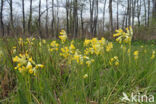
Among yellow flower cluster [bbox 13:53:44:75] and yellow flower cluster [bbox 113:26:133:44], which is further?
yellow flower cluster [bbox 113:26:133:44]

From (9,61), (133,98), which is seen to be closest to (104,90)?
(133,98)

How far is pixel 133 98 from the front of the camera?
1.03m

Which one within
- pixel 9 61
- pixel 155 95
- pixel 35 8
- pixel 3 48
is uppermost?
pixel 35 8

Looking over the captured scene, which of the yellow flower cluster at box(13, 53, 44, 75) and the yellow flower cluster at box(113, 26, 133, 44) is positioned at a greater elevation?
the yellow flower cluster at box(113, 26, 133, 44)

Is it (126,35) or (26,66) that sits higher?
(126,35)

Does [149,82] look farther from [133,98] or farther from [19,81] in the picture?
[19,81]

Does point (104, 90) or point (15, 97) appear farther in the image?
point (104, 90)

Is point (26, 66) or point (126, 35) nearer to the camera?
point (26, 66)

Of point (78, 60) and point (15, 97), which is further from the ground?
point (78, 60)

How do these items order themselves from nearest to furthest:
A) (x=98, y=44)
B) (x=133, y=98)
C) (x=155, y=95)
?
1. (x=133, y=98)
2. (x=155, y=95)
3. (x=98, y=44)

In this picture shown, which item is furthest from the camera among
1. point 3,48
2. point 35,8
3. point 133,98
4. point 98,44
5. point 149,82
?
point 35,8

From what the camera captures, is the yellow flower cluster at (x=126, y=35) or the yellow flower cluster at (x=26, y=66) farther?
the yellow flower cluster at (x=126, y=35)

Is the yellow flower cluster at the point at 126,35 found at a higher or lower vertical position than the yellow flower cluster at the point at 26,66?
higher

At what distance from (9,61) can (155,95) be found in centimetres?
145
